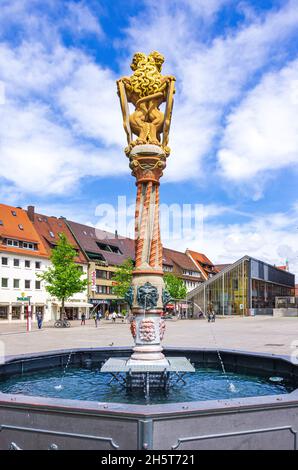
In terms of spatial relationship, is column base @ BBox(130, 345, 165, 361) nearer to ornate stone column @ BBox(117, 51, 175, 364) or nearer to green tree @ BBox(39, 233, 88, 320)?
ornate stone column @ BBox(117, 51, 175, 364)

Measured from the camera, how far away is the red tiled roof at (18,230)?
193ft

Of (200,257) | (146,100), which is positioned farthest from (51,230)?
(146,100)

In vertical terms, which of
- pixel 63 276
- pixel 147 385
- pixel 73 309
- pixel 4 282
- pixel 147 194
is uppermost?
pixel 147 194

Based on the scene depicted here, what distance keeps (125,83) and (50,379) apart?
7226mm

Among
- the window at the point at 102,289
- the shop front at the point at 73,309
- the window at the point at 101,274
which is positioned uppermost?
the window at the point at 101,274

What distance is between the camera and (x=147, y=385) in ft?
30.3

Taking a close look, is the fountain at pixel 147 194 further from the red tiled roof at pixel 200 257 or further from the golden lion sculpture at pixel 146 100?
the red tiled roof at pixel 200 257

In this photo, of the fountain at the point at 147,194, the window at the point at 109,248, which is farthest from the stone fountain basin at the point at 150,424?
the window at the point at 109,248

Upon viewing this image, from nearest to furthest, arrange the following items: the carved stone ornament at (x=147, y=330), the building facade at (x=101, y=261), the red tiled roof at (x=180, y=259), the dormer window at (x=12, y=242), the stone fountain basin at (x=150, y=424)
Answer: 1. the stone fountain basin at (x=150, y=424)
2. the carved stone ornament at (x=147, y=330)
3. the dormer window at (x=12, y=242)
4. the building facade at (x=101, y=261)
5. the red tiled roof at (x=180, y=259)

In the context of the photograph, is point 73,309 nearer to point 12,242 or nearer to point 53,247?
point 53,247

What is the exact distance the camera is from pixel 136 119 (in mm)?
11883

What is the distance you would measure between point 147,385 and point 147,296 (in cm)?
215

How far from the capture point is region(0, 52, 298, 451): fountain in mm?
5277
